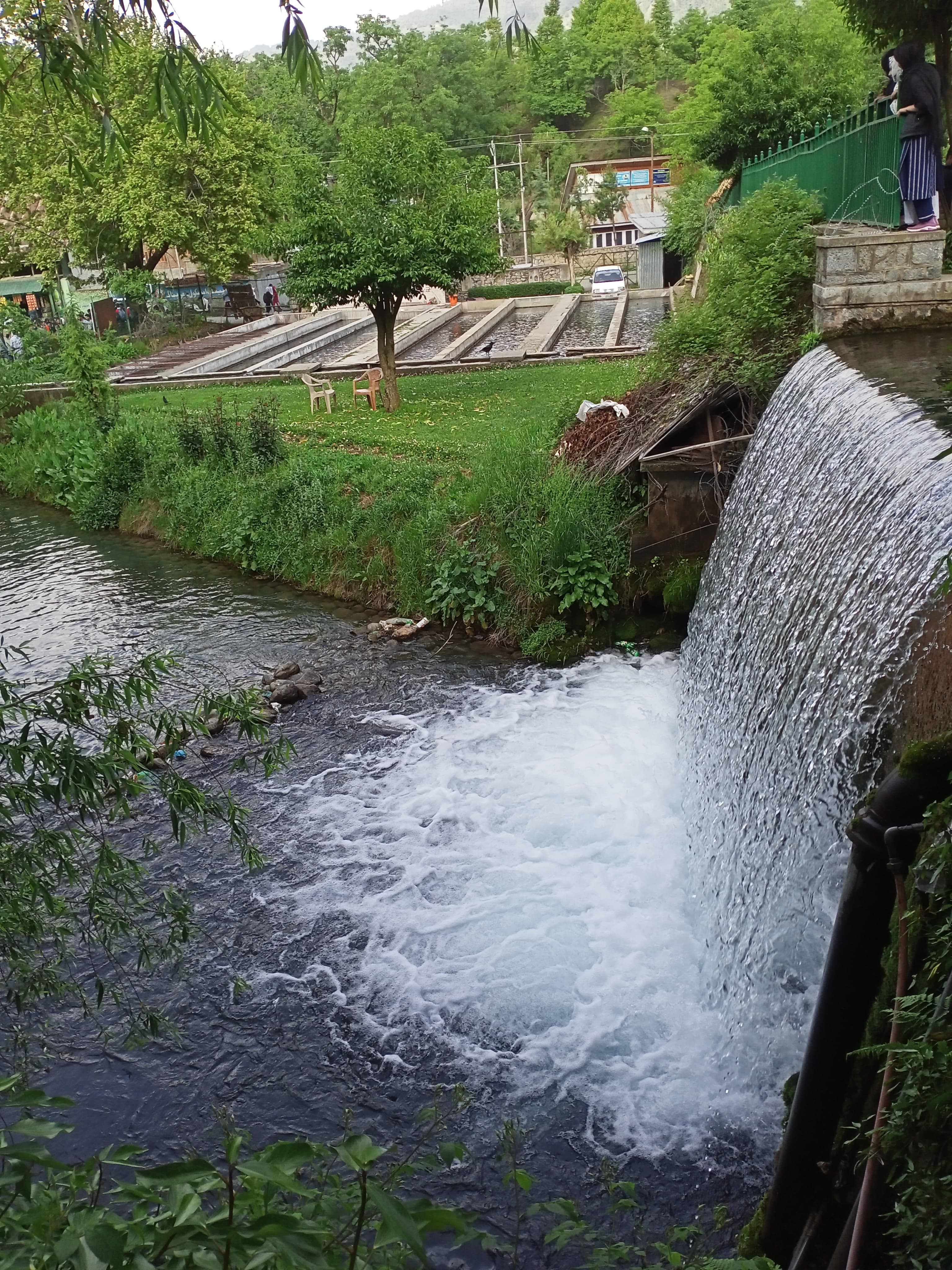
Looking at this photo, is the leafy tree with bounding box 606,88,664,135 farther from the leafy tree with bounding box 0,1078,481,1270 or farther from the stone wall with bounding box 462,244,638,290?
the leafy tree with bounding box 0,1078,481,1270

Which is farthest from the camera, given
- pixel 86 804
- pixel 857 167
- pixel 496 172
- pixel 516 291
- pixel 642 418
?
pixel 496 172

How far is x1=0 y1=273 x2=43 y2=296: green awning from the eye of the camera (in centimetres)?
3719

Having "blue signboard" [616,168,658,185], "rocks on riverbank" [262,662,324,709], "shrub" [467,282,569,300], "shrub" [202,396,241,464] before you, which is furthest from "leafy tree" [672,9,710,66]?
"rocks on riverbank" [262,662,324,709]

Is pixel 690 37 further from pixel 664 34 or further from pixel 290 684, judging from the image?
pixel 290 684

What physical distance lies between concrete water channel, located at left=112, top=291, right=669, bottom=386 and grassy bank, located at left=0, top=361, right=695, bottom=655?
12.6 feet

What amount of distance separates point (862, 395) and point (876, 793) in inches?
159

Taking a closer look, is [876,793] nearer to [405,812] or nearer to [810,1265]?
[810,1265]

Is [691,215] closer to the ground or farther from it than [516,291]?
farther from it

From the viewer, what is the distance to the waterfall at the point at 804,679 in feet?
15.2

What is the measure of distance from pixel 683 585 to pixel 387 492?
4398mm

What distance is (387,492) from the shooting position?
42.0ft

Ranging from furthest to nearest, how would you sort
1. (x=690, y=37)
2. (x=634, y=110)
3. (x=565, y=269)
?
1. (x=690, y=37)
2. (x=634, y=110)
3. (x=565, y=269)

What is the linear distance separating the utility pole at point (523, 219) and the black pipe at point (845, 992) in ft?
197

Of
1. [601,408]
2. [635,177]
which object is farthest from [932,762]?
[635,177]
